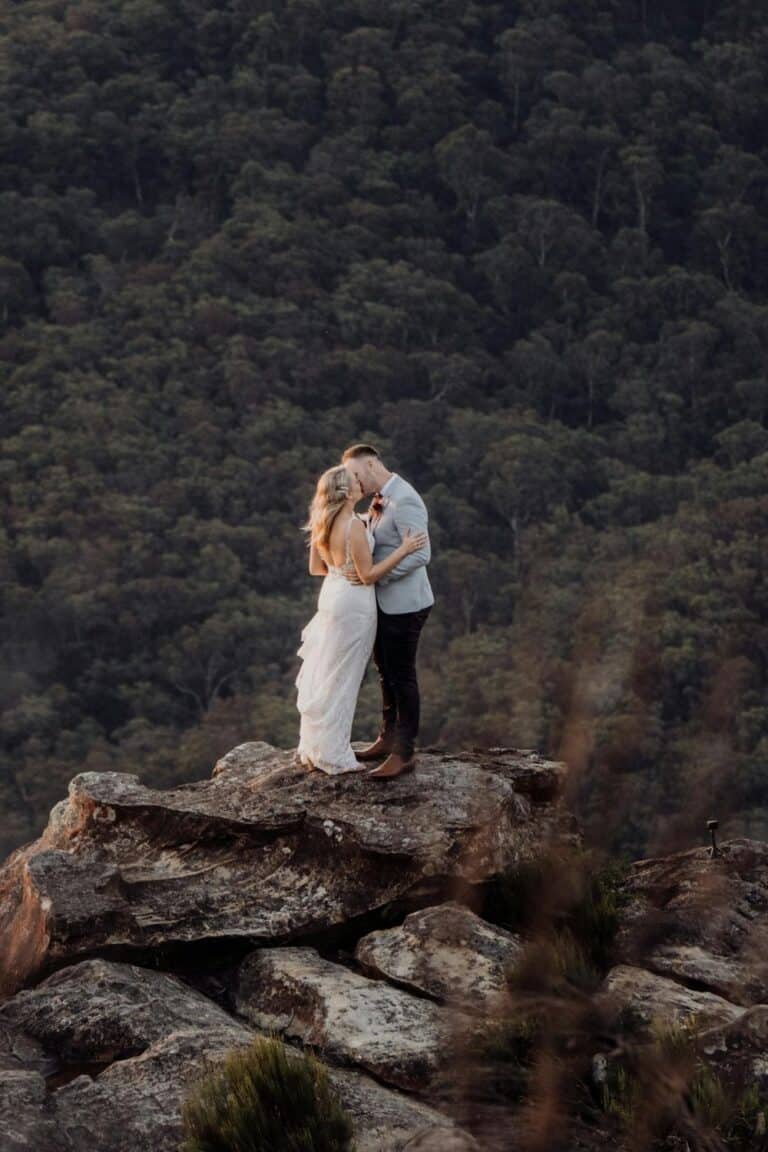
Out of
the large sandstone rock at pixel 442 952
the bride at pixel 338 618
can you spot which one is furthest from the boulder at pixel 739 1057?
the bride at pixel 338 618

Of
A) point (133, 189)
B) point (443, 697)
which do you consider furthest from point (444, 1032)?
point (133, 189)

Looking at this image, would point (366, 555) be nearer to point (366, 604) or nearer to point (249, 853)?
point (366, 604)

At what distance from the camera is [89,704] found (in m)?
46.1

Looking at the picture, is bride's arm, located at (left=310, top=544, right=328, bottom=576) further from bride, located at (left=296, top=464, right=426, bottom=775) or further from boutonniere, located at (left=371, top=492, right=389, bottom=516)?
boutonniere, located at (left=371, top=492, right=389, bottom=516)

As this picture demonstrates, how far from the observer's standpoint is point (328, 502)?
753 cm

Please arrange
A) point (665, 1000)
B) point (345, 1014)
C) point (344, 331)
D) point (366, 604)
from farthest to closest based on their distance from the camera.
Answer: point (344, 331) → point (366, 604) → point (345, 1014) → point (665, 1000)

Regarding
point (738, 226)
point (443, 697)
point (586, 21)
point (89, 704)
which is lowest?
point (89, 704)

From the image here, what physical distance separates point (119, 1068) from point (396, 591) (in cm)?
288

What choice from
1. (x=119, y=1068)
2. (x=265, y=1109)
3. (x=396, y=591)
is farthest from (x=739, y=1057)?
(x=396, y=591)

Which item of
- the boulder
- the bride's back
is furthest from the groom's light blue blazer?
the boulder

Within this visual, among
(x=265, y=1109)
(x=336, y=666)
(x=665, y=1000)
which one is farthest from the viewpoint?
(x=336, y=666)

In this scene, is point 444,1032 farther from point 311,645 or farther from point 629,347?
point 629,347

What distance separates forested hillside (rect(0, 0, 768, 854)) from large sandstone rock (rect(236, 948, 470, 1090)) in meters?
23.2

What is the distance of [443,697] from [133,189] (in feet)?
131
